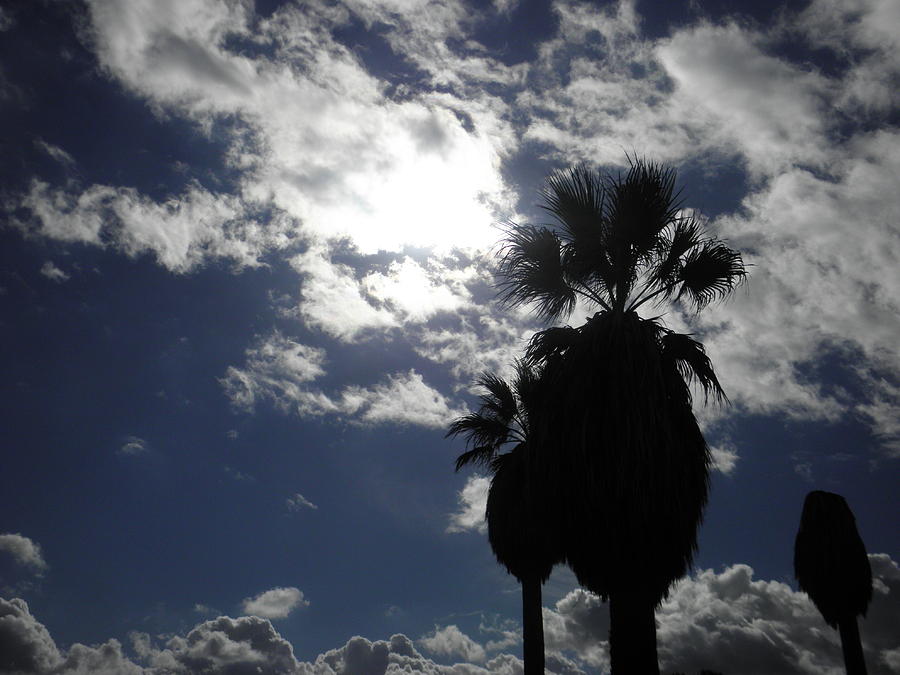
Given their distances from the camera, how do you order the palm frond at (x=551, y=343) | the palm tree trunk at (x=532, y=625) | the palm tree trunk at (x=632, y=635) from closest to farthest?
the palm tree trunk at (x=632, y=635) → the palm frond at (x=551, y=343) → the palm tree trunk at (x=532, y=625)

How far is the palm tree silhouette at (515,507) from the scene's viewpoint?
64.3 ft

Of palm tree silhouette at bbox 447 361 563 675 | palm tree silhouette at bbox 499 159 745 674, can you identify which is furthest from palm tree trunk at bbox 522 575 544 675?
palm tree silhouette at bbox 499 159 745 674

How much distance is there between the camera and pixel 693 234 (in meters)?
12.5

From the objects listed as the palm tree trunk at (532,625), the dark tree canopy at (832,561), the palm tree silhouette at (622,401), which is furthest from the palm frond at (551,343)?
the dark tree canopy at (832,561)

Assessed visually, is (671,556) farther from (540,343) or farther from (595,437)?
(540,343)

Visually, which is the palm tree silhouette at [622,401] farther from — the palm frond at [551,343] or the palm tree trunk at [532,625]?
the palm tree trunk at [532,625]

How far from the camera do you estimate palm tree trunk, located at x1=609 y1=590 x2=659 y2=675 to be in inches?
360

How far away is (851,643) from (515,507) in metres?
15.5

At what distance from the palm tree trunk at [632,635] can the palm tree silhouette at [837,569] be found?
1909cm

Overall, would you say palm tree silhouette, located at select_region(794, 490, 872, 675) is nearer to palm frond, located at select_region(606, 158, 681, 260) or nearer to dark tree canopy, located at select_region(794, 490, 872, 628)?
dark tree canopy, located at select_region(794, 490, 872, 628)

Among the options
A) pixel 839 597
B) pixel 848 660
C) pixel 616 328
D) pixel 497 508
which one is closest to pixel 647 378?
pixel 616 328

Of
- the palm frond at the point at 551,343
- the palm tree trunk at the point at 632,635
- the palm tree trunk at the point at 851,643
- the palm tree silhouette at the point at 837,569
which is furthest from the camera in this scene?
the palm tree silhouette at the point at 837,569

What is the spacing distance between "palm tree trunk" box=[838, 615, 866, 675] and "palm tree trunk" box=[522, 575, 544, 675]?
13394 mm

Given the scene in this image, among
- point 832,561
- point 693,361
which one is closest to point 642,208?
point 693,361
